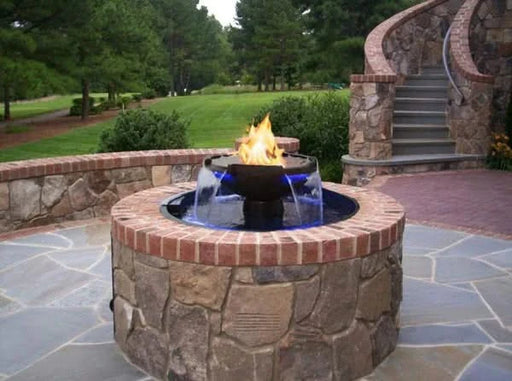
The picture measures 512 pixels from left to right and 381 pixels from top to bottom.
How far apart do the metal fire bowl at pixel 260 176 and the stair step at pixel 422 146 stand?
6.19 metres

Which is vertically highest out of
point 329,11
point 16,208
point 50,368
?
point 329,11

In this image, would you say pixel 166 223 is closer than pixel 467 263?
Yes

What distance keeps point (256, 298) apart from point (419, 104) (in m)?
8.94

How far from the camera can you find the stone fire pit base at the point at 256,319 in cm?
295

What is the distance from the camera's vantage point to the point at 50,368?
3.25 metres

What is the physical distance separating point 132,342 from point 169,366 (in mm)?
327

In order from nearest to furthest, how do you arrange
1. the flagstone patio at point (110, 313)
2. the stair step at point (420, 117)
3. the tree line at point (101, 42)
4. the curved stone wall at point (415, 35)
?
the flagstone patio at point (110, 313) < the stair step at point (420, 117) < the curved stone wall at point (415, 35) < the tree line at point (101, 42)

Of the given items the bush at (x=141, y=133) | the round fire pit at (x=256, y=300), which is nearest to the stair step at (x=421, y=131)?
the bush at (x=141, y=133)

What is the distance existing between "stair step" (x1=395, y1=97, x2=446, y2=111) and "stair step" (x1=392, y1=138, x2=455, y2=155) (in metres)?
1.12

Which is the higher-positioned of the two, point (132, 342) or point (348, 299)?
point (348, 299)

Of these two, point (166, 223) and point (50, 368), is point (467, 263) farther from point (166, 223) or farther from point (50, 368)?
point (50, 368)

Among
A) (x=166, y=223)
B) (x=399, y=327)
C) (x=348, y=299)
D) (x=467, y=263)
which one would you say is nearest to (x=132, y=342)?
(x=166, y=223)

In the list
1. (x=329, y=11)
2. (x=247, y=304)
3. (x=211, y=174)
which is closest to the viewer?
(x=247, y=304)

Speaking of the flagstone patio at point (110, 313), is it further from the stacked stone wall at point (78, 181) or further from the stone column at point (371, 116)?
the stone column at point (371, 116)
